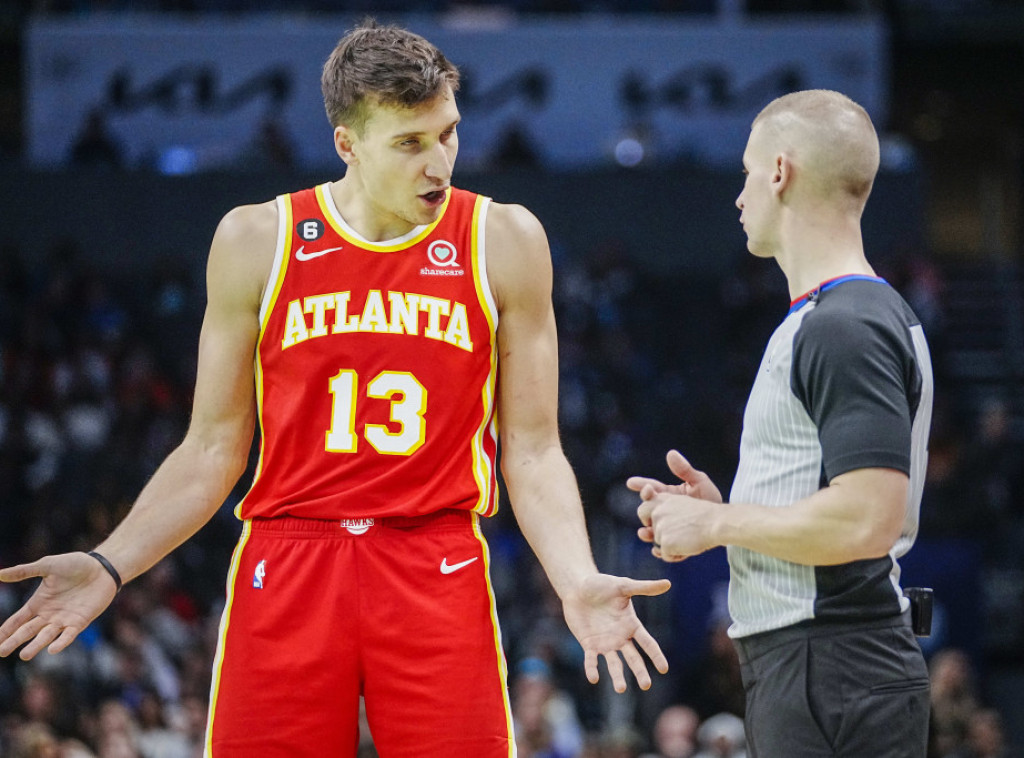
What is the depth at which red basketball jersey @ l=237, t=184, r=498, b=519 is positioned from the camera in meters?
3.61

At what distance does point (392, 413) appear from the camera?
3.64 meters

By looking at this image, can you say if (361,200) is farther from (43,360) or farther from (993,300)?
(993,300)

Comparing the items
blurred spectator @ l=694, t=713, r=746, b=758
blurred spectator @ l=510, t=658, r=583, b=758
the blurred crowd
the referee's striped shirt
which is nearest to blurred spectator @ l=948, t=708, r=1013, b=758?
the blurred crowd

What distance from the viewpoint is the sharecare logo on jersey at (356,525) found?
11.7 ft

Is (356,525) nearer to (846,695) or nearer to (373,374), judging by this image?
(373,374)

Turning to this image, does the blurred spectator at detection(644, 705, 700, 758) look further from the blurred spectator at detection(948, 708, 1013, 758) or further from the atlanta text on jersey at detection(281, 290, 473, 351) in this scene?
the atlanta text on jersey at detection(281, 290, 473, 351)

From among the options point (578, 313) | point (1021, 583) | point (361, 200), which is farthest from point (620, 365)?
point (361, 200)

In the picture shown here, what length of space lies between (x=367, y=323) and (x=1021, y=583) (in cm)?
1103

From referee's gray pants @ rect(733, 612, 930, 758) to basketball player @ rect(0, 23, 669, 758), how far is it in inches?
14.7

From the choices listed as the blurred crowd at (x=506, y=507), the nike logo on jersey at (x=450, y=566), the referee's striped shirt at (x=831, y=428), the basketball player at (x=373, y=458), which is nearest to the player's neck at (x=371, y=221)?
the basketball player at (x=373, y=458)

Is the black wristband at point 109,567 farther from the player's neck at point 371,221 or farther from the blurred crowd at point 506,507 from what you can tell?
the blurred crowd at point 506,507

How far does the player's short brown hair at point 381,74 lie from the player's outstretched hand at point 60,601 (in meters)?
1.40

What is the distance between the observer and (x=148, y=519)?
370 cm

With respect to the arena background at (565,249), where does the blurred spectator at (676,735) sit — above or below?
below
